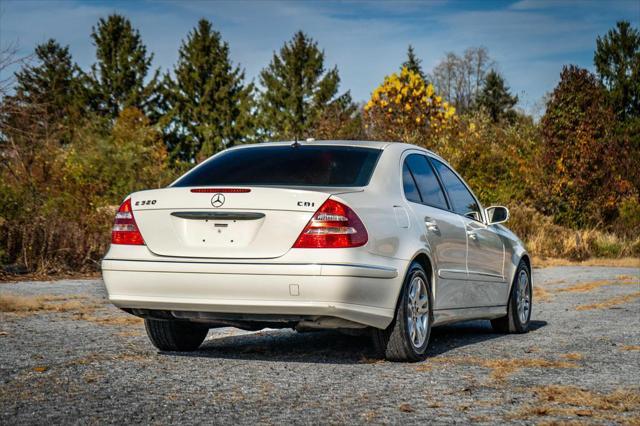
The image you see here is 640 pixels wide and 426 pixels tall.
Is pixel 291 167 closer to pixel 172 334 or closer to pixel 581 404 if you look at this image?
pixel 172 334

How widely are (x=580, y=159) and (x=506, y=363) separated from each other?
974 inches

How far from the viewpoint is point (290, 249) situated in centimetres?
566

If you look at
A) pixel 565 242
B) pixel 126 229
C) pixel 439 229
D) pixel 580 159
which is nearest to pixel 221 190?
pixel 126 229

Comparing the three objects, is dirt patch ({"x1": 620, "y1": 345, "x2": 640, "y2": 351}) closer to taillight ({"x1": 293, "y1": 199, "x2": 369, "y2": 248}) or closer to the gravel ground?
the gravel ground

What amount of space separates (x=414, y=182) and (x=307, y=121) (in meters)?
48.6

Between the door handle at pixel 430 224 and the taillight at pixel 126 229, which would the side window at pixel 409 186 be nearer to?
the door handle at pixel 430 224

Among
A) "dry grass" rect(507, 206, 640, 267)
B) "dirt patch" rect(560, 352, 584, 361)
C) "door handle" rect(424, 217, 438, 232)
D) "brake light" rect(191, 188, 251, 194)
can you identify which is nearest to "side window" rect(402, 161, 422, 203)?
"door handle" rect(424, 217, 438, 232)

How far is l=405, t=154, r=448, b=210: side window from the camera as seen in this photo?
7.04m

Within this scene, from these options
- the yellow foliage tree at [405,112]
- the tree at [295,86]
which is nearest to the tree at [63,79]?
the tree at [295,86]

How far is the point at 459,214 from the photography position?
7.70m

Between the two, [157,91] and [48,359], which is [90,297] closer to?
[48,359]

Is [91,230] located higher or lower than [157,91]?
lower

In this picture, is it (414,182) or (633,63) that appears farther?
(633,63)

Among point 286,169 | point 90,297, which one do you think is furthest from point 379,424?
point 90,297
